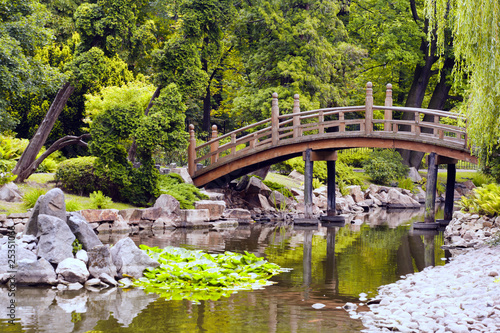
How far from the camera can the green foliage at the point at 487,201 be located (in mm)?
13182

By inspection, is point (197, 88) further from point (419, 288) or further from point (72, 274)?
point (419, 288)

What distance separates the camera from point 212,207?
1838 centimetres

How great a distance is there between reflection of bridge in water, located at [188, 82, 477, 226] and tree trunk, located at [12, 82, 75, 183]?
472 centimetres

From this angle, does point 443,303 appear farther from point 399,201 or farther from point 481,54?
point 399,201

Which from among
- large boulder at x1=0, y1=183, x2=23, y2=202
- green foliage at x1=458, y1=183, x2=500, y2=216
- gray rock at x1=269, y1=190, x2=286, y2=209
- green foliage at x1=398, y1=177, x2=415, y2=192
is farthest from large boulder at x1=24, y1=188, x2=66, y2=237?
green foliage at x1=398, y1=177, x2=415, y2=192

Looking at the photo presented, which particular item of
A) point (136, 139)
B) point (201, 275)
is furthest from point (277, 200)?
point (201, 275)

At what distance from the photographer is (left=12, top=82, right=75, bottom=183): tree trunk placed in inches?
668

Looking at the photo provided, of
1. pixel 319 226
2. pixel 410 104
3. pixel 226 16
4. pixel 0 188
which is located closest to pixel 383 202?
pixel 410 104

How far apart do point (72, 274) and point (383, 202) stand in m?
20.6

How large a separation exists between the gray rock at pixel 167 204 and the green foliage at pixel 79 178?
61.1 inches

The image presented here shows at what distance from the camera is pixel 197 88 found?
18.8m

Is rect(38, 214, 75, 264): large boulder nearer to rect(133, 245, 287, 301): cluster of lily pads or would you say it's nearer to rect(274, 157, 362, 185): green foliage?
rect(133, 245, 287, 301): cluster of lily pads

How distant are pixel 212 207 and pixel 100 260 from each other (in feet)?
30.1

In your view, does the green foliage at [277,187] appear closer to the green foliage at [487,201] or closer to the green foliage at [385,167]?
the green foliage at [385,167]
